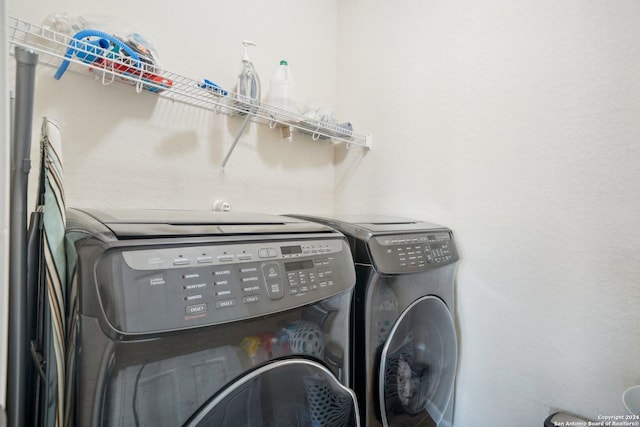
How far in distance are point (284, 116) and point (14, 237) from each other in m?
1.10

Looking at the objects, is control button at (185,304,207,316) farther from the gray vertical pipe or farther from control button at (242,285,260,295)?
the gray vertical pipe

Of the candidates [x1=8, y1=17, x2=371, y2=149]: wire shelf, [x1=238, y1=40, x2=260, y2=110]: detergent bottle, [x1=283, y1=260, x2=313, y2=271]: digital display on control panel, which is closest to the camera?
[x1=283, y1=260, x2=313, y2=271]: digital display on control panel

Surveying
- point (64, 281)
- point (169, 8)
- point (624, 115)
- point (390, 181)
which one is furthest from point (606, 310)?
point (169, 8)

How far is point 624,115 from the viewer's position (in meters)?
1.07

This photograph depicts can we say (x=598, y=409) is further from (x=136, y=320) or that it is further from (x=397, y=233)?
(x=136, y=320)

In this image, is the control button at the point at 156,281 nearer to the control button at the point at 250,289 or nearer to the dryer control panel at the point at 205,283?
the dryer control panel at the point at 205,283

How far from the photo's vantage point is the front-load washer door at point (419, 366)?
3.34ft

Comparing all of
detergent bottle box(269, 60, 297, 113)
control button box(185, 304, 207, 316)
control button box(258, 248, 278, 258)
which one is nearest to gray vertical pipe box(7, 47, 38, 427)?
control button box(185, 304, 207, 316)

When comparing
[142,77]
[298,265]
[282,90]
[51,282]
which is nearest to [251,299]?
[298,265]

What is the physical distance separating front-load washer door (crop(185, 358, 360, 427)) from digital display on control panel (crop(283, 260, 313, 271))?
202 millimetres

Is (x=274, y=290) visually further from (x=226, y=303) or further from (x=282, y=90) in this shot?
(x=282, y=90)

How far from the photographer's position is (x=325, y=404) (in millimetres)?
800

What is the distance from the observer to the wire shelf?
35.1 inches

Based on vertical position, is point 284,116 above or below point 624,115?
above
